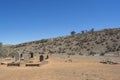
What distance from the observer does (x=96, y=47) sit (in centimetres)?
7188

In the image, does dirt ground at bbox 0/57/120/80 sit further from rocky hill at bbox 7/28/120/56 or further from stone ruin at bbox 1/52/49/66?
rocky hill at bbox 7/28/120/56

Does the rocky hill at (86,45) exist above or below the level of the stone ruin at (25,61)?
above

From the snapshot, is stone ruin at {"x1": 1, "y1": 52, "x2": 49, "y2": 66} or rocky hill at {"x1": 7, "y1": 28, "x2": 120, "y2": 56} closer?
stone ruin at {"x1": 1, "y1": 52, "x2": 49, "y2": 66}

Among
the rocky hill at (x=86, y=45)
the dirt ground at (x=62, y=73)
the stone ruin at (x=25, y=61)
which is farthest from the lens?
the rocky hill at (x=86, y=45)

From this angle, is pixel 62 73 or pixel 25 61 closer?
pixel 62 73

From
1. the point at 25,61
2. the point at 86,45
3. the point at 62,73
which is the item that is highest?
the point at 86,45

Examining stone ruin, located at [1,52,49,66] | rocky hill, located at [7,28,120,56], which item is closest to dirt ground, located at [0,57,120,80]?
stone ruin, located at [1,52,49,66]

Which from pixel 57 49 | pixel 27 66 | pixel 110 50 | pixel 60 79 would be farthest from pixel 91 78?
pixel 57 49

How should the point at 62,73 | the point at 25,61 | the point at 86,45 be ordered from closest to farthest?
the point at 62,73 < the point at 25,61 < the point at 86,45

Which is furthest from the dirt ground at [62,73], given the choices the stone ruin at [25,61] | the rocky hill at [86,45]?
the rocky hill at [86,45]

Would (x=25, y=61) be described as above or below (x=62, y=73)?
above

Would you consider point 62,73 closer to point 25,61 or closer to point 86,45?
point 25,61

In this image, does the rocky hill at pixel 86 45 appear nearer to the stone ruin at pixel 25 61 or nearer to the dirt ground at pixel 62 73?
the stone ruin at pixel 25 61

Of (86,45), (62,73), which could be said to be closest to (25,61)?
(62,73)
